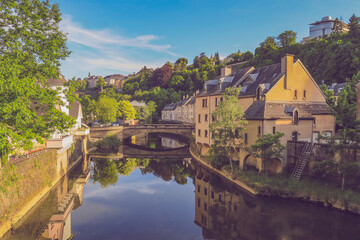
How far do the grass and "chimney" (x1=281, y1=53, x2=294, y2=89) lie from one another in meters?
11.9

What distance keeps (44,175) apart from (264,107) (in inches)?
963

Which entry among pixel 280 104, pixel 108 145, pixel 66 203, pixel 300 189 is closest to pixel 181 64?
pixel 108 145

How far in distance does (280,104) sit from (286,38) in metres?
82.9

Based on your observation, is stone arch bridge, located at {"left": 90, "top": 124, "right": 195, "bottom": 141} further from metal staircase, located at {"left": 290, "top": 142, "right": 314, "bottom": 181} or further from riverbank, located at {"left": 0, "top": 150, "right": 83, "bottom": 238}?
metal staircase, located at {"left": 290, "top": 142, "right": 314, "bottom": 181}

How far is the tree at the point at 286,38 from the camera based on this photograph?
10200cm

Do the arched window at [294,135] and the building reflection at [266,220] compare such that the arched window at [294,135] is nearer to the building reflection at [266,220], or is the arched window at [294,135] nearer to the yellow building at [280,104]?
the yellow building at [280,104]

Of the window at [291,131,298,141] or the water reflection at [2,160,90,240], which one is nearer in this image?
the water reflection at [2,160,90,240]

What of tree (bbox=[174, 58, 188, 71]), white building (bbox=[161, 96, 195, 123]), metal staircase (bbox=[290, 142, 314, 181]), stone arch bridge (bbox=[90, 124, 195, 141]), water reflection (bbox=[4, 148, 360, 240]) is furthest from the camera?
tree (bbox=[174, 58, 188, 71])

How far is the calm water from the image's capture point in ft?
62.6

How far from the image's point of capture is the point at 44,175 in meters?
25.3

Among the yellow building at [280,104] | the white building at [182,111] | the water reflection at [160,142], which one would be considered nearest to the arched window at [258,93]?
the yellow building at [280,104]

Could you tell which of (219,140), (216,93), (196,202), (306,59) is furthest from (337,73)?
(196,202)

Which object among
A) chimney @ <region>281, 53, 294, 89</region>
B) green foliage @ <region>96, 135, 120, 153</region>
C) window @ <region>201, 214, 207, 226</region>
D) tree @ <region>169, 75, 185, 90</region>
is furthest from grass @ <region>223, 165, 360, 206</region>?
tree @ <region>169, 75, 185, 90</region>

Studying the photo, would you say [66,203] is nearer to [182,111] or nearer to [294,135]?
[294,135]
